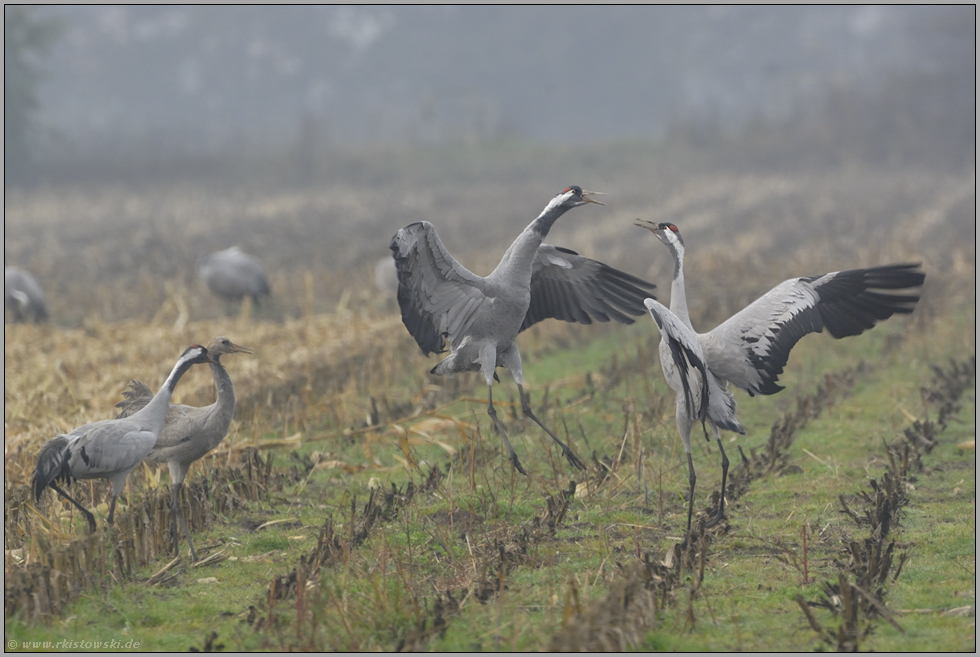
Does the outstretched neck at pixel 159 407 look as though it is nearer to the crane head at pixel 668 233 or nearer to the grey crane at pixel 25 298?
the crane head at pixel 668 233

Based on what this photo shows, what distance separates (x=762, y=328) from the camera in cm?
594

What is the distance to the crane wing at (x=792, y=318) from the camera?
5922 mm

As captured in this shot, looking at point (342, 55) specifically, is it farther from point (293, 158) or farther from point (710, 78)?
point (293, 158)

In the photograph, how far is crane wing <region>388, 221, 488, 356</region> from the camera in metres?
5.97

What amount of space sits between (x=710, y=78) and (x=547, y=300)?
84.5 meters

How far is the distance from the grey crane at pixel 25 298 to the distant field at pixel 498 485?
0.45 m

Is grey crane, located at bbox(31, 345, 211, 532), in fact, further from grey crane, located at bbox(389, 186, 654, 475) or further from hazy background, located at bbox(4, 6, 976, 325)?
hazy background, located at bbox(4, 6, 976, 325)

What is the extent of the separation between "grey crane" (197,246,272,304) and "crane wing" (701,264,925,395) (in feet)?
29.7

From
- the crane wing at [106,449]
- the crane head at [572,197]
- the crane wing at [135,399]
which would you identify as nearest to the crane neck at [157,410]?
the crane wing at [106,449]

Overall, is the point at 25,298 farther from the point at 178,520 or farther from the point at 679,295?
the point at 679,295

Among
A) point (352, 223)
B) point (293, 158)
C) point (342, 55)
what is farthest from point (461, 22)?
point (352, 223)

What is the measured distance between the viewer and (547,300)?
23.4 ft

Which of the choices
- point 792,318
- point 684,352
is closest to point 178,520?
point 684,352

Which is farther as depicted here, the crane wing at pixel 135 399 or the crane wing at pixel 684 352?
the crane wing at pixel 135 399
